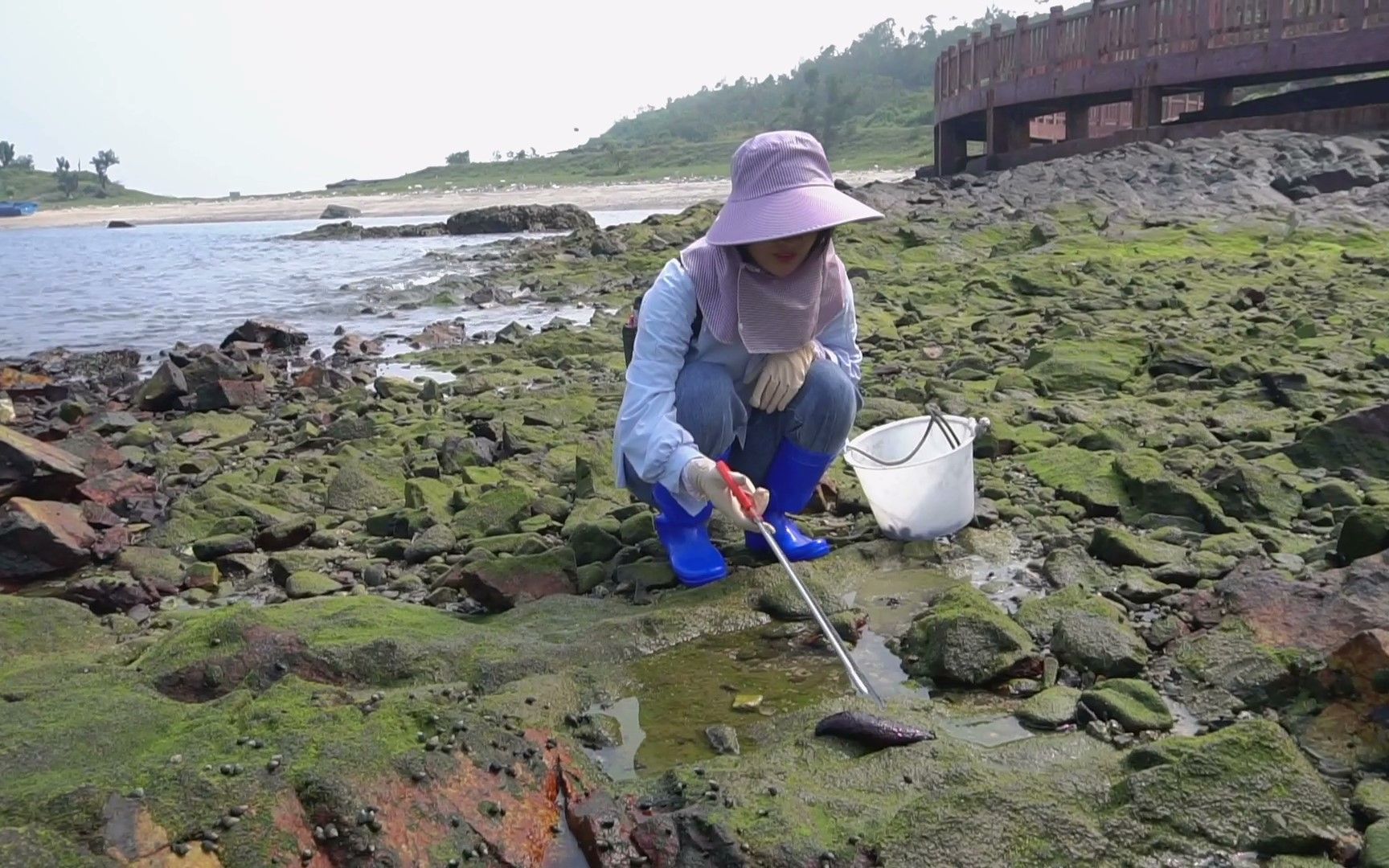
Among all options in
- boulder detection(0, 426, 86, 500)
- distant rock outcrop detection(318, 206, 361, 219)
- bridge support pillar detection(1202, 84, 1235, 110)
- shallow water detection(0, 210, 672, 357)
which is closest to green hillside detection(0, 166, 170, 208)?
distant rock outcrop detection(318, 206, 361, 219)

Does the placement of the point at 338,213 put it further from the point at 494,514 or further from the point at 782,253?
the point at 782,253

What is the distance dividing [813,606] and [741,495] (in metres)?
0.35

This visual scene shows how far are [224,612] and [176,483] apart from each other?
2.77 meters

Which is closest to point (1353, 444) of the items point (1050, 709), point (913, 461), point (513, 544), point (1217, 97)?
point (913, 461)

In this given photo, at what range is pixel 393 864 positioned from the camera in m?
2.01

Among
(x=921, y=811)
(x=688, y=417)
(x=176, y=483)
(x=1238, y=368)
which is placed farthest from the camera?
(x=1238, y=368)

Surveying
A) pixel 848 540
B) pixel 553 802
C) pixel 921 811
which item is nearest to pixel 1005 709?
pixel 921 811

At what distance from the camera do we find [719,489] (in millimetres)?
3125

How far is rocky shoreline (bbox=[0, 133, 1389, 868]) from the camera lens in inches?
82.7

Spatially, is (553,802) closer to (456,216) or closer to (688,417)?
(688,417)

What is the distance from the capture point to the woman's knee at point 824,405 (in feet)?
11.8

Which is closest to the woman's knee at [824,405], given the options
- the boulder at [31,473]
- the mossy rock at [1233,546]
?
the mossy rock at [1233,546]

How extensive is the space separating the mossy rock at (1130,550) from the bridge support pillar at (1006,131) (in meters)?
17.7

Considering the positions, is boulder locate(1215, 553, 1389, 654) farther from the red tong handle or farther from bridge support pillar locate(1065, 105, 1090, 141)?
bridge support pillar locate(1065, 105, 1090, 141)
